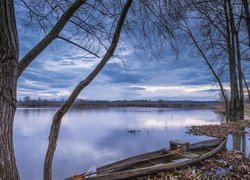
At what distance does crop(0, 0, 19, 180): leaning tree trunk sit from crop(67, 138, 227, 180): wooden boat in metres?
2.63

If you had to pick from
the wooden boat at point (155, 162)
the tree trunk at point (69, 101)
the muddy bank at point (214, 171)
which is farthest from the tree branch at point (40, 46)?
the muddy bank at point (214, 171)

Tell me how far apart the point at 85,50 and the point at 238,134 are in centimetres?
1104

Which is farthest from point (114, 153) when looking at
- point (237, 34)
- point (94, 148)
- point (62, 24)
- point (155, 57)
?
point (237, 34)

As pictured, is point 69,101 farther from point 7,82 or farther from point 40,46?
point 7,82

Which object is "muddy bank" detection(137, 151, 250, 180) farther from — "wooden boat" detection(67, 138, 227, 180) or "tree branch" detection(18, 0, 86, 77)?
"tree branch" detection(18, 0, 86, 77)

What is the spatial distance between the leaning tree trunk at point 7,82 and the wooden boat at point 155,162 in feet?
8.64

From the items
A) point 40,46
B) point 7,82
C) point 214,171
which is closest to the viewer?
point 7,82

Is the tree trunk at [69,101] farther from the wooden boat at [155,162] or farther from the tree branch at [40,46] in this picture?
the wooden boat at [155,162]

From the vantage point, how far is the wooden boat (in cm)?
532

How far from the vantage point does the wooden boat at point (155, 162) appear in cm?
532

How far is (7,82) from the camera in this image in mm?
2451

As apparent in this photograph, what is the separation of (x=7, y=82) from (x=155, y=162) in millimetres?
5846

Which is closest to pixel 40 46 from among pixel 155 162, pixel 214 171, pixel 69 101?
pixel 69 101

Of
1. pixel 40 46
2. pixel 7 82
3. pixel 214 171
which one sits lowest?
pixel 214 171
